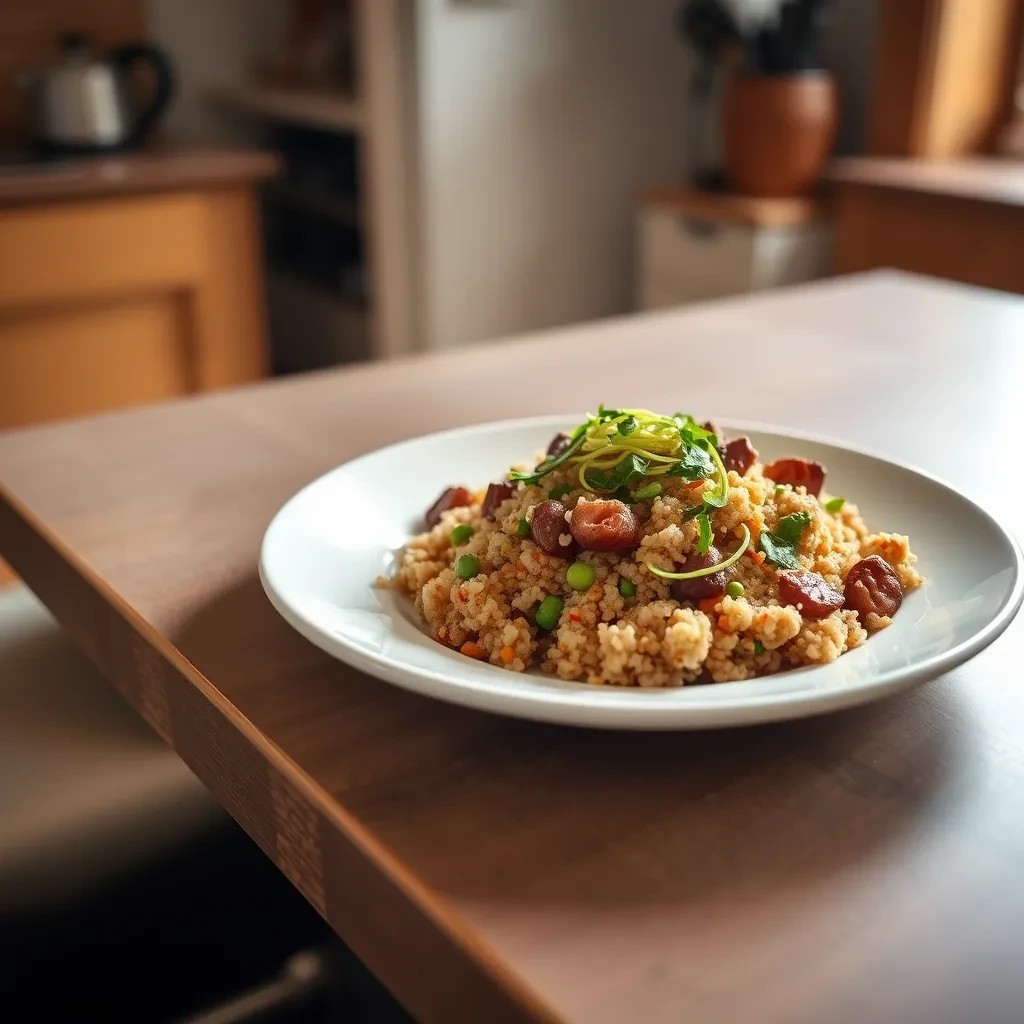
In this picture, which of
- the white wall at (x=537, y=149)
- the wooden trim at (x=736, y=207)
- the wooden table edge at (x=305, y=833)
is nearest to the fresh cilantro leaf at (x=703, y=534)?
the wooden table edge at (x=305, y=833)

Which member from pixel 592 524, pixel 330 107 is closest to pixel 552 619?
pixel 592 524

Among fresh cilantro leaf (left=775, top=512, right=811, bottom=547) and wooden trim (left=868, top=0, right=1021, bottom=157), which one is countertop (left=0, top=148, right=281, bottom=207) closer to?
wooden trim (left=868, top=0, right=1021, bottom=157)

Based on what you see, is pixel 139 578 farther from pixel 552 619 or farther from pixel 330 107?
pixel 330 107

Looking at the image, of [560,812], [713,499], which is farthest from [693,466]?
[560,812]

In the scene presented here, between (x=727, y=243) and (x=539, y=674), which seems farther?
(x=727, y=243)

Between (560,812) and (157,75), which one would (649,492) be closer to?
(560,812)

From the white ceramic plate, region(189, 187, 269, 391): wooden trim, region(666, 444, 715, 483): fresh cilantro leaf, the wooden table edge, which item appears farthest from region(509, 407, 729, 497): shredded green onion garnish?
region(189, 187, 269, 391): wooden trim
